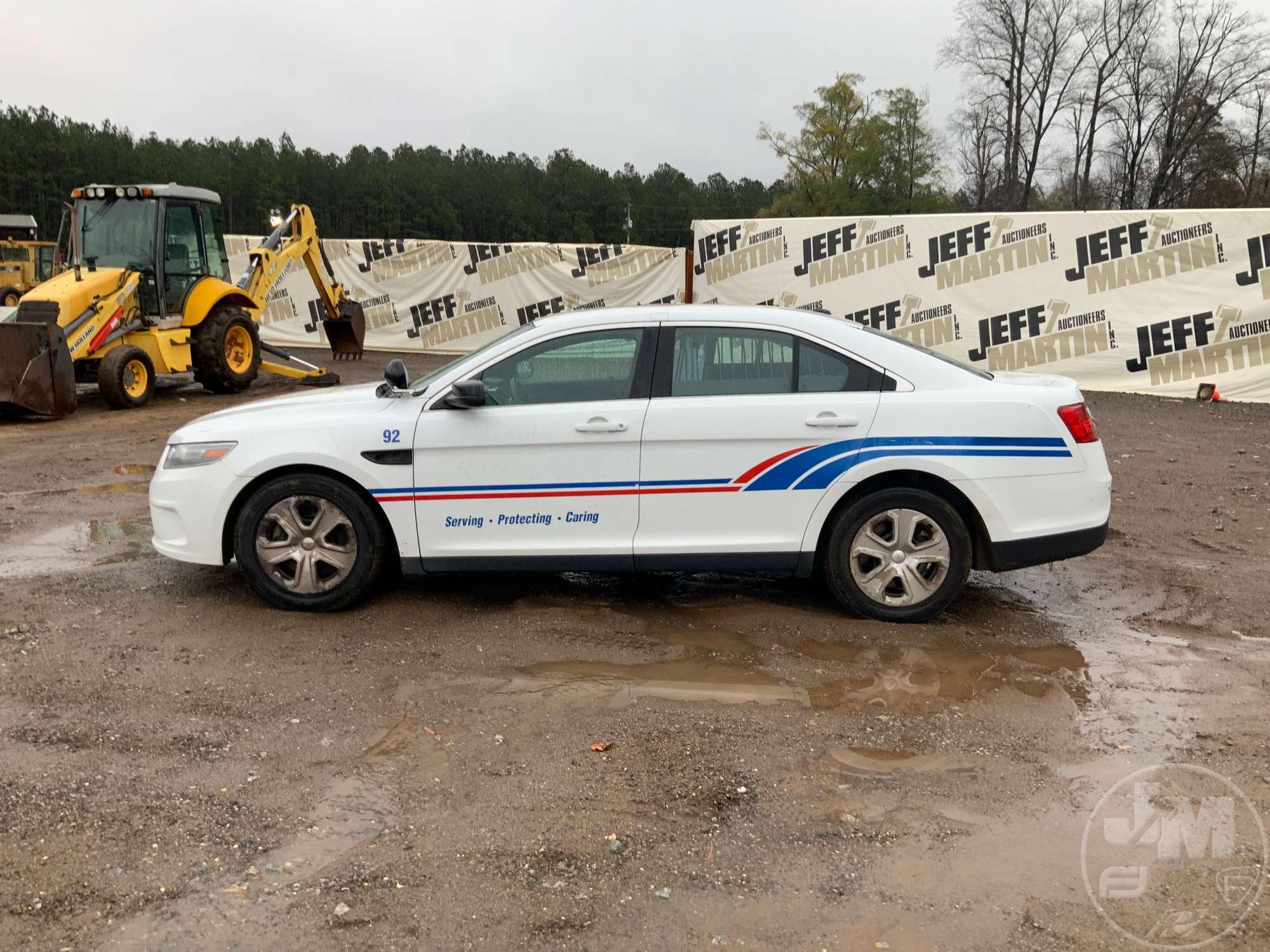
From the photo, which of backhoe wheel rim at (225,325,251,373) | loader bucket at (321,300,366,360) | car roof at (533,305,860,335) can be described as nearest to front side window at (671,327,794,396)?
car roof at (533,305,860,335)

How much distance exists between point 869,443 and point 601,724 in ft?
6.56

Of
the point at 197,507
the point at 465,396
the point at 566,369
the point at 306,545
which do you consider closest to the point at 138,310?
the point at 197,507

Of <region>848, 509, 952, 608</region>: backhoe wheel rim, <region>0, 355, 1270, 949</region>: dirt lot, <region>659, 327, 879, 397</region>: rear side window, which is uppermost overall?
<region>659, 327, 879, 397</region>: rear side window

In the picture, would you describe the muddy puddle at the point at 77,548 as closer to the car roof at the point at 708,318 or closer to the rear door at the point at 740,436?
the car roof at the point at 708,318

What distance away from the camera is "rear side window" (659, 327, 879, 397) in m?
5.34

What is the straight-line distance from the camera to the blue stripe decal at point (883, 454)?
5.20 meters

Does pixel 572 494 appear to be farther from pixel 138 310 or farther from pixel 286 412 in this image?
pixel 138 310

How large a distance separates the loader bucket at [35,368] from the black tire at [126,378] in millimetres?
613

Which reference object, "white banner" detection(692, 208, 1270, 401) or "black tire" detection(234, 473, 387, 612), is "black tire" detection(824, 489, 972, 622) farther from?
"white banner" detection(692, 208, 1270, 401)

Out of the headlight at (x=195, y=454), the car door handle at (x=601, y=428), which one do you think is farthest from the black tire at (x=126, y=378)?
the car door handle at (x=601, y=428)

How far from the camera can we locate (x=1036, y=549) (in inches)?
207

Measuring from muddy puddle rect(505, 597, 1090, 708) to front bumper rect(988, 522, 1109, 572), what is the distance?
413 mm

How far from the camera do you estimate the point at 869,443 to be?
205 inches

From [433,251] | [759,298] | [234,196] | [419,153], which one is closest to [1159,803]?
[759,298]
